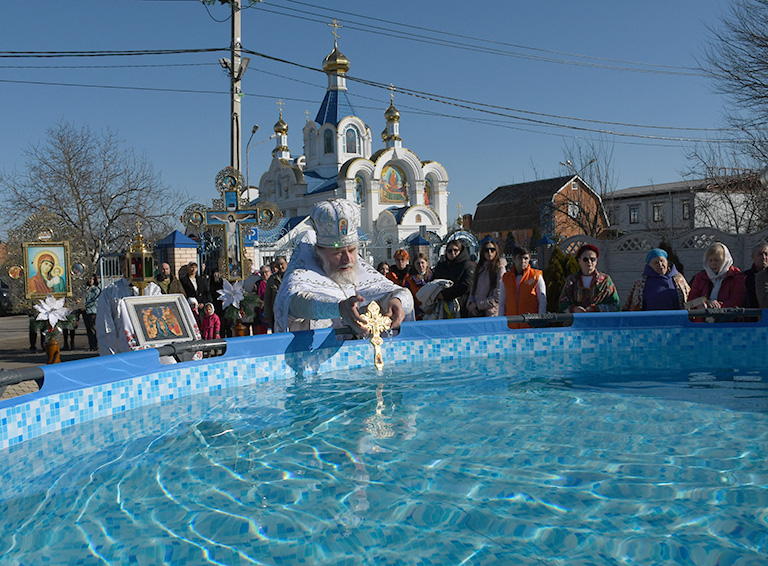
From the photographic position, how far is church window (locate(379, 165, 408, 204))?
43781 mm

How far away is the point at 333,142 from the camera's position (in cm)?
4394

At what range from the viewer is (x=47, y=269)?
8.82m

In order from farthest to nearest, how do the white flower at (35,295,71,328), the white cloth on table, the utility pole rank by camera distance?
the utility pole < the white flower at (35,295,71,328) < the white cloth on table

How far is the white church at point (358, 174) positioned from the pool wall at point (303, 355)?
34.4 meters

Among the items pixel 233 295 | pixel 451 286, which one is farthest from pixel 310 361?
pixel 233 295

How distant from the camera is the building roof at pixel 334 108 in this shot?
44.2 meters

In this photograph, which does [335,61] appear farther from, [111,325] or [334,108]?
[111,325]

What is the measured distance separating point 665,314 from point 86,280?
11.0 metres

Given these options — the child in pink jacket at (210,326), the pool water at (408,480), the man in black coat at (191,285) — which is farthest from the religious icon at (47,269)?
the pool water at (408,480)

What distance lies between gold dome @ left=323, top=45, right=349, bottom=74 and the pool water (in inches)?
1506

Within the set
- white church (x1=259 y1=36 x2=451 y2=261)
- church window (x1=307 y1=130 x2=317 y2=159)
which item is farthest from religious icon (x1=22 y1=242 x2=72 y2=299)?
church window (x1=307 y1=130 x2=317 y2=159)

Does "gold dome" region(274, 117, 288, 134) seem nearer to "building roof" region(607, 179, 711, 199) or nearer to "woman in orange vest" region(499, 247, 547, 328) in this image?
"building roof" region(607, 179, 711, 199)

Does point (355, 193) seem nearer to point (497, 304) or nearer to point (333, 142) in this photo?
point (333, 142)

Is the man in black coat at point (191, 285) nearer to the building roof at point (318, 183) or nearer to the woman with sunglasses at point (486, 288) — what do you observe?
the woman with sunglasses at point (486, 288)
